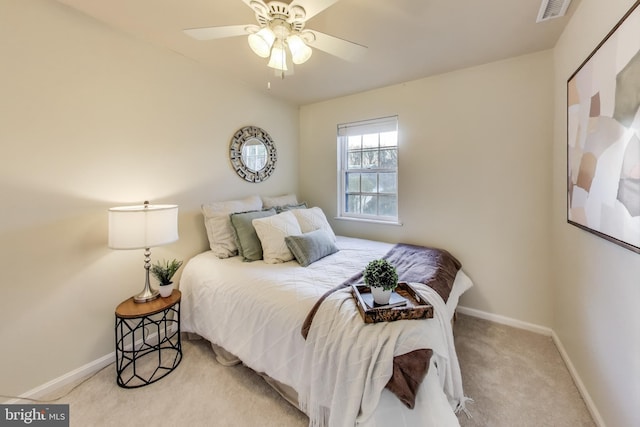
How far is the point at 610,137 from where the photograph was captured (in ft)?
3.80

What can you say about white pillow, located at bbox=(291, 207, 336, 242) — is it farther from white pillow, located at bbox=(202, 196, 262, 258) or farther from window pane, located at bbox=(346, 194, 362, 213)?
window pane, located at bbox=(346, 194, 362, 213)

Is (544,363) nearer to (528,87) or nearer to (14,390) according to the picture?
(528,87)

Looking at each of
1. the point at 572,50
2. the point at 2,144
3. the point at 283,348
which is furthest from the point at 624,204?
the point at 2,144

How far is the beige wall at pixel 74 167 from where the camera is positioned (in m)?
1.43

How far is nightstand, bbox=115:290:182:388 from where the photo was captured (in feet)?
5.38

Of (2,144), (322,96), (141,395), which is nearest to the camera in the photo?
(2,144)

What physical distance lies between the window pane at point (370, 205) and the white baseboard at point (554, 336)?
1.38 meters

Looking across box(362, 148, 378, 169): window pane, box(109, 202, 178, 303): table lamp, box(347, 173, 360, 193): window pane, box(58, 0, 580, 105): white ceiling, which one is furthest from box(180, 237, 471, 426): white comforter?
box(58, 0, 580, 105): white ceiling

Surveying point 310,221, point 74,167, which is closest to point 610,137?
point 310,221

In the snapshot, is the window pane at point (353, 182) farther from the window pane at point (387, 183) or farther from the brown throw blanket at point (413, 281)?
the brown throw blanket at point (413, 281)

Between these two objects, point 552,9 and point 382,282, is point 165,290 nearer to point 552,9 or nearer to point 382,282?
point 382,282

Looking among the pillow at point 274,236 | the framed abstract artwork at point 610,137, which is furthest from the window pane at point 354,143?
the framed abstract artwork at point 610,137

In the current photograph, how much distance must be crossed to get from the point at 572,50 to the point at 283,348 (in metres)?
2.69

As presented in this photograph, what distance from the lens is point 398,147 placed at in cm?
274
